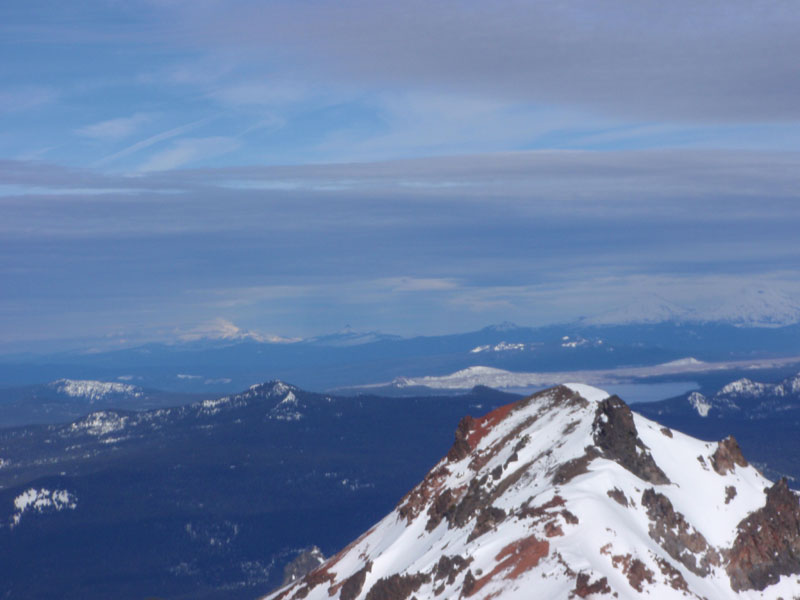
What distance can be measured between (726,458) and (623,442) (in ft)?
57.4

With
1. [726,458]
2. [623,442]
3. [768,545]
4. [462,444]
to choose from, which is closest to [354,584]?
[462,444]

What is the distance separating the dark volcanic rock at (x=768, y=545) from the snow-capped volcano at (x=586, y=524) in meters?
0.17

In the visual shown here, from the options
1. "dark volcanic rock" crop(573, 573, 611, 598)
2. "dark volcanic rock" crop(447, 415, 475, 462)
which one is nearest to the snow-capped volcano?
"dark volcanic rock" crop(573, 573, 611, 598)

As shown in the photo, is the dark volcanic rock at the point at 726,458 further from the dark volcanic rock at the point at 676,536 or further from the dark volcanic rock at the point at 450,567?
the dark volcanic rock at the point at 450,567

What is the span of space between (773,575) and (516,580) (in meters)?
36.5

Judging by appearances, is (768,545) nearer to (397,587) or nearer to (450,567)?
(450,567)

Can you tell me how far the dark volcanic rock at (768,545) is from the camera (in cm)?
12338

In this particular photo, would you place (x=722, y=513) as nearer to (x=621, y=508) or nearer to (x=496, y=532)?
(x=621, y=508)

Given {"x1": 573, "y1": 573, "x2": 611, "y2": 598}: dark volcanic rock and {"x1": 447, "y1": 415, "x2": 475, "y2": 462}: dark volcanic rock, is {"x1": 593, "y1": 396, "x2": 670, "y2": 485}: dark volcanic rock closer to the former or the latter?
{"x1": 573, "y1": 573, "x2": 611, "y2": 598}: dark volcanic rock

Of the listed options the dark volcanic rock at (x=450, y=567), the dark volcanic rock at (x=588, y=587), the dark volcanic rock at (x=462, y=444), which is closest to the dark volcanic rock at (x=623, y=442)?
the dark volcanic rock at (x=450, y=567)

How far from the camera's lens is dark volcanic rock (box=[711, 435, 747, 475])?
5497 inches

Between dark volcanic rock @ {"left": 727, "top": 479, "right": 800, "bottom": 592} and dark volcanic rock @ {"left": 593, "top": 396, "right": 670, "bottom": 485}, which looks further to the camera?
dark volcanic rock @ {"left": 593, "top": 396, "right": 670, "bottom": 485}

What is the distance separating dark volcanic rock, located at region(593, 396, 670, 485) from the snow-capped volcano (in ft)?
0.56

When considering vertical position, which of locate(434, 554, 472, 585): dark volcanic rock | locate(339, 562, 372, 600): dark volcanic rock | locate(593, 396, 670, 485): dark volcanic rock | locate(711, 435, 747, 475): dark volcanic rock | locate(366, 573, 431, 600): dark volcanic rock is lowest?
locate(339, 562, 372, 600): dark volcanic rock
